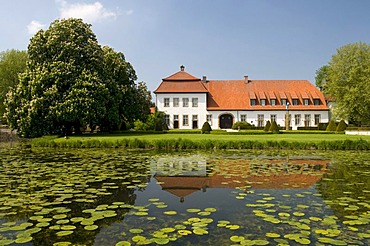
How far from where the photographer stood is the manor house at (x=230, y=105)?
4534 cm

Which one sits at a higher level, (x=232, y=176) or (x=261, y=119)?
(x=261, y=119)

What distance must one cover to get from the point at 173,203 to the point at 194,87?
1572 inches

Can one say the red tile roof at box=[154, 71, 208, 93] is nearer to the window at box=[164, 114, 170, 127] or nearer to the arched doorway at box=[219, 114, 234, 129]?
the window at box=[164, 114, 170, 127]

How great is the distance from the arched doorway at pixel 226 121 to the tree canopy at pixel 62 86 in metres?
19.3

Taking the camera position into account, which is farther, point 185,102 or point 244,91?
point 244,91

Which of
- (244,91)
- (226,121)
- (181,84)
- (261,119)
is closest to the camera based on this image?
(261,119)

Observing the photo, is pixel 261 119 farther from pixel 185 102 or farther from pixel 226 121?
pixel 185 102

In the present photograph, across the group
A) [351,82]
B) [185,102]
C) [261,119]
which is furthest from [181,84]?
[351,82]

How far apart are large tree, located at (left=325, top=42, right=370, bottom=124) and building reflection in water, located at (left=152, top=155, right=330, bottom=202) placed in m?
28.8

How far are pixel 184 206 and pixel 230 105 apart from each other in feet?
131

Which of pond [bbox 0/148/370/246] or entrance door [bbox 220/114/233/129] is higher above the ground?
entrance door [bbox 220/114/233/129]

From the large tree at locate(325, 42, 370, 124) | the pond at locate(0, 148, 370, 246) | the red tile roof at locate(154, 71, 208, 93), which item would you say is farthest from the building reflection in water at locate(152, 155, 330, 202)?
the red tile roof at locate(154, 71, 208, 93)

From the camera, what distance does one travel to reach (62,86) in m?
27.5

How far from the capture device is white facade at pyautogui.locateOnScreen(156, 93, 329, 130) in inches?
1785
